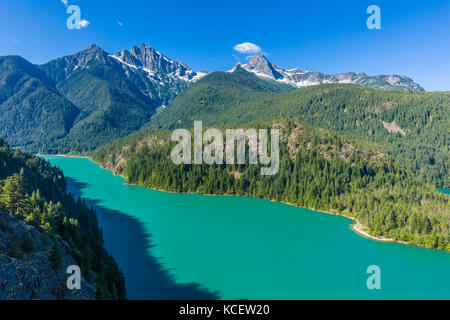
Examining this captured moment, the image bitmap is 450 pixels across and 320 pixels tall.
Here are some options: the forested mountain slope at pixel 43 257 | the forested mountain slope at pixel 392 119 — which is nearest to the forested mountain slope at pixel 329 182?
the forested mountain slope at pixel 43 257

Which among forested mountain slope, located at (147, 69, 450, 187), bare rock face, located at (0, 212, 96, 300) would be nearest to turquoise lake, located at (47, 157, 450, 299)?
bare rock face, located at (0, 212, 96, 300)

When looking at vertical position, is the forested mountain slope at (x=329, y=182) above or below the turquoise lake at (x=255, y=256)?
above

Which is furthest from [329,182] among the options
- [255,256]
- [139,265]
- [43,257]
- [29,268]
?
[29,268]

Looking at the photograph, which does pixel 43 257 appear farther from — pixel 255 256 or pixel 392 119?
pixel 392 119

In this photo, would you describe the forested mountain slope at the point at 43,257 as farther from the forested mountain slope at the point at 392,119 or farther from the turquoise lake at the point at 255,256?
the forested mountain slope at the point at 392,119

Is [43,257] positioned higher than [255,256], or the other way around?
[43,257]

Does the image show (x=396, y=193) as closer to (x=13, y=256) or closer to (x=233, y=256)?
(x=233, y=256)

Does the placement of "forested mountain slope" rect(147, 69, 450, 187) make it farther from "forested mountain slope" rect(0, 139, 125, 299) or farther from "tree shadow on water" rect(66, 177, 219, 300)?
"forested mountain slope" rect(0, 139, 125, 299)
